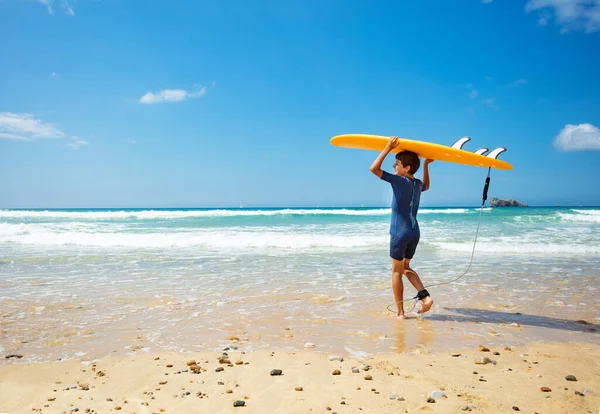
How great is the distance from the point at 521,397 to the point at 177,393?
2335 millimetres

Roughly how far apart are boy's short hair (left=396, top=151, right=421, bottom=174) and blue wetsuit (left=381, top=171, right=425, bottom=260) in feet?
0.49

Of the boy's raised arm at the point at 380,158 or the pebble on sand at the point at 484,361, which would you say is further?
the boy's raised arm at the point at 380,158

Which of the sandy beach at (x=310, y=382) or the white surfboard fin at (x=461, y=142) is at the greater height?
the white surfboard fin at (x=461, y=142)

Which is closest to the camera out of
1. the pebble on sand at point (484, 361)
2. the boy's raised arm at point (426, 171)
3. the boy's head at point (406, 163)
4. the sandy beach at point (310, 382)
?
the sandy beach at point (310, 382)

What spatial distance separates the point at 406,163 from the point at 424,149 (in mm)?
294

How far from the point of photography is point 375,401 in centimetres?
258

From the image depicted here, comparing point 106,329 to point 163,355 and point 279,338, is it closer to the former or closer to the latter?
point 163,355

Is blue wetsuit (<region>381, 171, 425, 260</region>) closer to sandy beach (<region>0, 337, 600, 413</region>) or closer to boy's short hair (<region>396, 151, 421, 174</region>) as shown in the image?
boy's short hair (<region>396, 151, 421, 174</region>)

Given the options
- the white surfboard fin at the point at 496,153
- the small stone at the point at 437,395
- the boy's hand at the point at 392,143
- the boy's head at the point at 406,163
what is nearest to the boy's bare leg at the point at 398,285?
the boy's head at the point at 406,163

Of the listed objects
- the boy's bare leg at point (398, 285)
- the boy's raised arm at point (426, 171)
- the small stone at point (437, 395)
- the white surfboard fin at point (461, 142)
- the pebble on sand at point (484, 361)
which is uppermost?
the white surfboard fin at point (461, 142)

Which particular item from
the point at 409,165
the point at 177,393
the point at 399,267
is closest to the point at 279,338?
the point at 177,393

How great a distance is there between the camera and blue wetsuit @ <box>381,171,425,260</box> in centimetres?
461

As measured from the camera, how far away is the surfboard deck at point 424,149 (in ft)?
15.6

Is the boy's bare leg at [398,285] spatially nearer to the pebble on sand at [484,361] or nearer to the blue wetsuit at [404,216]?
the blue wetsuit at [404,216]
